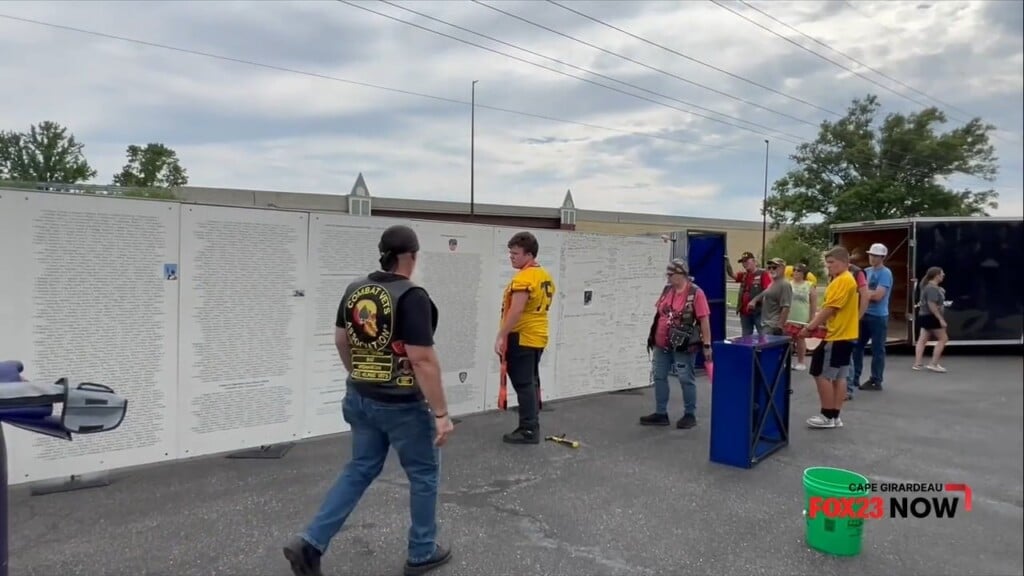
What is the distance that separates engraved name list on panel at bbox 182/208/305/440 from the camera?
14.6 ft

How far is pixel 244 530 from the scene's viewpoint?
3.56m

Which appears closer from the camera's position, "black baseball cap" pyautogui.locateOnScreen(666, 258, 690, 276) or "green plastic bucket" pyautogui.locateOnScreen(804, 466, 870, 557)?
"green plastic bucket" pyautogui.locateOnScreen(804, 466, 870, 557)

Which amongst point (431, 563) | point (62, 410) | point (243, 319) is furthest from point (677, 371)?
point (62, 410)

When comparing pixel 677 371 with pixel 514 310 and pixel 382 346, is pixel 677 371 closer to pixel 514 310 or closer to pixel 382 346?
pixel 514 310

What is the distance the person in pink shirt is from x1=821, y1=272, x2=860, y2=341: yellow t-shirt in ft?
3.69

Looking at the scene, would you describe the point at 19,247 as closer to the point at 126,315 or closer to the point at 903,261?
the point at 126,315

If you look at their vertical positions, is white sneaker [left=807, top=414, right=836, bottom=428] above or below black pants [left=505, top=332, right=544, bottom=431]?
below

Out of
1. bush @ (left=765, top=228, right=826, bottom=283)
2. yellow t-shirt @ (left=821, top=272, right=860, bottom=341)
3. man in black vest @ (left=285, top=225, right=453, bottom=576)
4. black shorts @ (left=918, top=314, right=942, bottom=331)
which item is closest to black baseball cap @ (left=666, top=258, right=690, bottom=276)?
yellow t-shirt @ (left=821, top=272, right=860, bottom=341)

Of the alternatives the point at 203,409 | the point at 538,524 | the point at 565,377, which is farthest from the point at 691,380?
the point at 203,409

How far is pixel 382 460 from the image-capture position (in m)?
3.09

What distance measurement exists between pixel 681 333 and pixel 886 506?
2352 millimetres

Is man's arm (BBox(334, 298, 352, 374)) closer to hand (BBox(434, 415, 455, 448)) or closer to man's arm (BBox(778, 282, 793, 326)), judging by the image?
hand (BBox(434, 415, 455, 448))

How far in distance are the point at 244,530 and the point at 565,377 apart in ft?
13.3

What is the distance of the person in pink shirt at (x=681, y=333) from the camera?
559 centimetres
